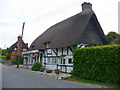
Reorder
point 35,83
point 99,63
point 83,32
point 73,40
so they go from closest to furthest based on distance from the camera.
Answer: point 35,83 < point 99,63 < point 73,40 < point 83,32

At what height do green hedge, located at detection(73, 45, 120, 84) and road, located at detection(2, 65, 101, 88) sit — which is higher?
green hedge, located at detection(73, 45, 120, 84)

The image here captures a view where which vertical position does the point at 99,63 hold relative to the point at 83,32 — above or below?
below

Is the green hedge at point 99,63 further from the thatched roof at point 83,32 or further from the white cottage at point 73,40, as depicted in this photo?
the thatched roof at point 83,32

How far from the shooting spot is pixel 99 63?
1222 cm

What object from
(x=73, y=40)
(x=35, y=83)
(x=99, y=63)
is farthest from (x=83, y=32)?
(x=35, y=83)

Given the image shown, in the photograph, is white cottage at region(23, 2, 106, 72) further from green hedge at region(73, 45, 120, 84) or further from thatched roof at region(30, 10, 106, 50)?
green hedge at region(73, 45, 120, 84)

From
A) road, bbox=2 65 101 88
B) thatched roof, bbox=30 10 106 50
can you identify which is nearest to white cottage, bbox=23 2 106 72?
thatched roof, bbox=30 10 106 50

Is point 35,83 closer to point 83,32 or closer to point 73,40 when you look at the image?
point 73,40

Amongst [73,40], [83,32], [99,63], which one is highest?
[83,32]

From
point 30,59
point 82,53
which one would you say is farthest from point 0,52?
point 82,53

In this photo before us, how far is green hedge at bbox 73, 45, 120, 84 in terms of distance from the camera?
11.1 metres

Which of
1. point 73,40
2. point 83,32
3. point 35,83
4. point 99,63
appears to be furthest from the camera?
point 83,32

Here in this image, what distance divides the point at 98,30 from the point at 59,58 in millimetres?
7487

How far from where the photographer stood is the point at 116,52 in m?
11.1
